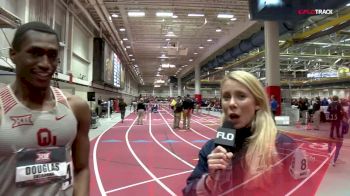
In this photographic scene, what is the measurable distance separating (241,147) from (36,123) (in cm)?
97

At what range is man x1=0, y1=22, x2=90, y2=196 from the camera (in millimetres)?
1431

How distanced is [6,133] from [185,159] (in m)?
7.69

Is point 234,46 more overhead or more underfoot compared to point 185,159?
more overhead

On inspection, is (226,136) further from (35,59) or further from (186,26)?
(186,26)

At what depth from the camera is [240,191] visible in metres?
1.64

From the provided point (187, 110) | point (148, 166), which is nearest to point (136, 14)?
point (187, 110)

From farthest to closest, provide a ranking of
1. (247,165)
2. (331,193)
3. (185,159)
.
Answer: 1. (185,159)
2. (331,193)
3. (247,165)

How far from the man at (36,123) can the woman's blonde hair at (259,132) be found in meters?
0.84

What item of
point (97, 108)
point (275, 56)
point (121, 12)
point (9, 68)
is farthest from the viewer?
point (97, 108)

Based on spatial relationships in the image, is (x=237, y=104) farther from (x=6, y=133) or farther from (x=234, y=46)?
(x=234, y=46)

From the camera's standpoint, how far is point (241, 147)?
1.71 meters

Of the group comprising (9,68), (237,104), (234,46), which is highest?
(234,46)

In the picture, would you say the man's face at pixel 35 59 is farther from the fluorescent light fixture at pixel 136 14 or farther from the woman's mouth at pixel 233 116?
the fluorescent light fixture at pixel 136 14

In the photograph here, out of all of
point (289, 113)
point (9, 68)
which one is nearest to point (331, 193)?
point (9, 68)
